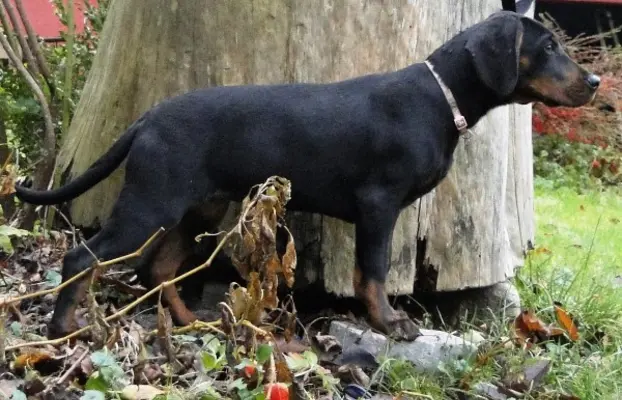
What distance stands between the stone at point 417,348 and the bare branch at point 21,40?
2668 millimetres

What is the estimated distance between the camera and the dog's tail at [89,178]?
12.1ft

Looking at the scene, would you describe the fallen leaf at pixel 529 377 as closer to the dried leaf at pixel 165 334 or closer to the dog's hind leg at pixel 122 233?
the dried leaf at pixel 165 334

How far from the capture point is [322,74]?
4.11m

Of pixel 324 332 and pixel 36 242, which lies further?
pixel 36 242

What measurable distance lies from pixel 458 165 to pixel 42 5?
7.86 meters

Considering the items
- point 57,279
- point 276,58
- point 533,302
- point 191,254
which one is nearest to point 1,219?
point 57,279

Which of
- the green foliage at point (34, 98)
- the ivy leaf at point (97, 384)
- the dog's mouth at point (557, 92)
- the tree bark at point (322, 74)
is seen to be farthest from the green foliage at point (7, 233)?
the dog's mouth at point (557, 92)

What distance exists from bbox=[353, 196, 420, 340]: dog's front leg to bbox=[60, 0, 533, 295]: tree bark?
42 centimetres

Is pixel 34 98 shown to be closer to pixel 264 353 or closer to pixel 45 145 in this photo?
pixel 45 145

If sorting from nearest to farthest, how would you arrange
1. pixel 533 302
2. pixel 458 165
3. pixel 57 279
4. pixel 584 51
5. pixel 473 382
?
pixel 473 382 → pixel 57 279 → pixel 458 165 → pixel 533 302 → pixel 584 51

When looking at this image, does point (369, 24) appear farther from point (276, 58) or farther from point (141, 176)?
point (141, 176)

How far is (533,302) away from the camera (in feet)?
15.4

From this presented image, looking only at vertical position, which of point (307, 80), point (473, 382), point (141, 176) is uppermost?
point (307, 80)

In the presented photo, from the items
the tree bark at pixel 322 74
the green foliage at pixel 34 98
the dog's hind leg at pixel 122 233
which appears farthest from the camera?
the green foliage at pixel 34 98
